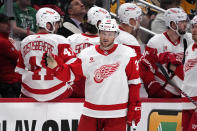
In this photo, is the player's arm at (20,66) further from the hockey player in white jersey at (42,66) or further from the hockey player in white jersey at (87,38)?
the hockey player in white jersey at (87,38)

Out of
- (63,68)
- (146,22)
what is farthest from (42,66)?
(146,22)

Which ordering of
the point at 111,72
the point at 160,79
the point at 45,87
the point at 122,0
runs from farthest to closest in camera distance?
the point at 122,0 < the point at 160,79 < the point at 45,87 < the point at 111,72

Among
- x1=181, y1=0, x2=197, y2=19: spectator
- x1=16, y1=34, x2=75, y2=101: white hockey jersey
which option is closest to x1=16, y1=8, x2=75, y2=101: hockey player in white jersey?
x1=16, y1=34, x2=75, y2=101: white hockey jersey

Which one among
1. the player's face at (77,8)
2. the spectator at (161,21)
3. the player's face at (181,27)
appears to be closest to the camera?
the player's face at (181,27)

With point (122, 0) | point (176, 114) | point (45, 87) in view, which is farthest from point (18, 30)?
point (176, 114)

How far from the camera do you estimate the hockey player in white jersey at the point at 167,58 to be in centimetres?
732

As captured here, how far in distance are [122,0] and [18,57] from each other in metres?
2.56

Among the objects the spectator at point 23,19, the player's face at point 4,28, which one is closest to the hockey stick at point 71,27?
the spectator at point 23,19

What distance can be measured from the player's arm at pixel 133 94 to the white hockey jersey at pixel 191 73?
950mm

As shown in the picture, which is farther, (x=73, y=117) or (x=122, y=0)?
(x=122, y=0)

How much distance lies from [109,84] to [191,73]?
123 centimetres

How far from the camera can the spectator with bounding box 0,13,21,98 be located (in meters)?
7.11

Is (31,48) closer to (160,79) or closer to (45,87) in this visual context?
(45,87)

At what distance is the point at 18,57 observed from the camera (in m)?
7.19
